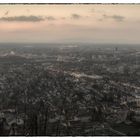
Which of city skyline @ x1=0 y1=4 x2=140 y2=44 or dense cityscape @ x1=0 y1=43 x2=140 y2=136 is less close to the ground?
city skyline @ x1=0 y1=4 x2=140 y2=44

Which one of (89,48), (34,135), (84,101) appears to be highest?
(89,48)

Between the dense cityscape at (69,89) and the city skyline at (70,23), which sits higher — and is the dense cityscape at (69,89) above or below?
below

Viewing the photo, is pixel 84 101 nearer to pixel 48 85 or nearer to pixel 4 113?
pixel 48 85

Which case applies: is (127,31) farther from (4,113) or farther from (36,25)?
(4,113)

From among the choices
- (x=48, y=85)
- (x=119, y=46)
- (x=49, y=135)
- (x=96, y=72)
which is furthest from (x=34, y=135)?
(x=119, y=46)

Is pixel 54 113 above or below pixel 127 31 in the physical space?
below

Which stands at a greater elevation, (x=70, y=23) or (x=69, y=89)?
(x=70, y=23)
